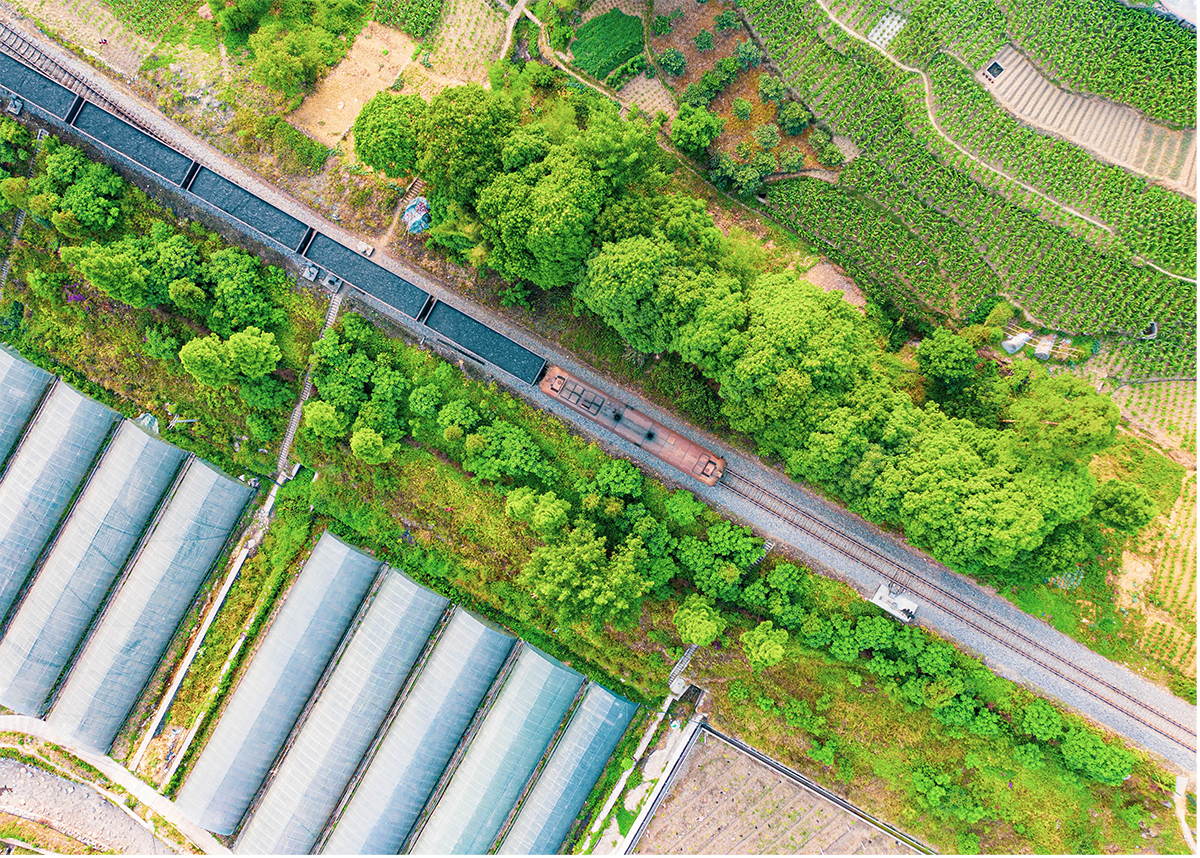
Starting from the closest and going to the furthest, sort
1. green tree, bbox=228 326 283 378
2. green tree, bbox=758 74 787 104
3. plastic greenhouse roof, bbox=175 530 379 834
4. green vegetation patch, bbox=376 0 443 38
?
green tree, bbox=228 326 283 378 < green tree, bbox=758 74 787 104 < plastic greenhouse roof, bbox=175 530 379 834 < green vegetation patch, bbox=376 0 443 38

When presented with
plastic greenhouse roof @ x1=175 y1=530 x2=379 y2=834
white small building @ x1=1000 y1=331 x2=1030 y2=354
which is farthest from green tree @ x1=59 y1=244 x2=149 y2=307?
white small building @ x1=1000 y1=331 x2=1030 y2=354

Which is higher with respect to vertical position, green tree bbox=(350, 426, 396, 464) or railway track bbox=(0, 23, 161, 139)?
railway track bbox=(0, 23, 161, 139)

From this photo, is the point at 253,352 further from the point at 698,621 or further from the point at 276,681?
the point at 698,621

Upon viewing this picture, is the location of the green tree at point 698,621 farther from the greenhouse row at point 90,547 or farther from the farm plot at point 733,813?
the greenhouse row at point 90,547

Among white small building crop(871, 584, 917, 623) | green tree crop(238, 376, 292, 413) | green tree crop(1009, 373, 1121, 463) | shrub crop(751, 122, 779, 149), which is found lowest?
green tree crop(238, 376, 292, 413)

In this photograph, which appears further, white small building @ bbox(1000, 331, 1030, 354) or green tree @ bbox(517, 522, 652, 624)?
white small building @ bbox(1000, 331, 1030, 354)

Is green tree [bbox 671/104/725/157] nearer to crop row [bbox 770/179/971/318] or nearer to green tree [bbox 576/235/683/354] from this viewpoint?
crop row [bbox 770/179/971/318]

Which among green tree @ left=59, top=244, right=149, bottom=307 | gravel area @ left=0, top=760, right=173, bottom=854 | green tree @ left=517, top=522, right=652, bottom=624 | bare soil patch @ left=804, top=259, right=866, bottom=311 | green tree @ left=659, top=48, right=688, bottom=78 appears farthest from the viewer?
gravel area @ left=0, top=760, right=173, bottom=854
